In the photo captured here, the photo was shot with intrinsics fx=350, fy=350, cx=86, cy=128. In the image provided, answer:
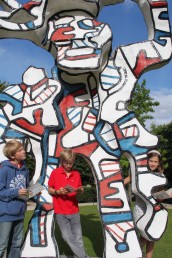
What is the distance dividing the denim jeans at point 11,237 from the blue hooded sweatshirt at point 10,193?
0.08 m

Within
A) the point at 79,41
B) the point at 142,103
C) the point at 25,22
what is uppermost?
the point at 25,22

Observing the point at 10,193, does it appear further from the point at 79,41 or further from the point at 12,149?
the point at 79,41

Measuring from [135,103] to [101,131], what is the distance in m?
9.42

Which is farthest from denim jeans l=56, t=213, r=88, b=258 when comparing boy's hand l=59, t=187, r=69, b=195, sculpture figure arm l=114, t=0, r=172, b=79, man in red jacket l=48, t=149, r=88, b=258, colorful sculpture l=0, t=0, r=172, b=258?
sculpture figure arm l=114, t=0, r=172, b=79

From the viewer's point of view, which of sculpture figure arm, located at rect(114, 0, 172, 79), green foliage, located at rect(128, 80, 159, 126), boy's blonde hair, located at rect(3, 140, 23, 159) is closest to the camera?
boy's blonde hair, located at rect(3, 140, 23, 159)

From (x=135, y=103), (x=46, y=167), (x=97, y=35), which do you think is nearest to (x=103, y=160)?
(x=46, y=167)

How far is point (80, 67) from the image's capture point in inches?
180

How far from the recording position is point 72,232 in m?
3.92

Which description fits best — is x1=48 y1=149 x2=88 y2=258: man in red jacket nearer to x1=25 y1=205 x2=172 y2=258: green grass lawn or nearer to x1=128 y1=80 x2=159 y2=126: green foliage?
x1=25 y1=205 x2=172 y2=258: green grass lawn

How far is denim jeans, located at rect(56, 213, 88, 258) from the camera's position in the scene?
3807mm

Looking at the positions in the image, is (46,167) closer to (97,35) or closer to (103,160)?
(103,160)

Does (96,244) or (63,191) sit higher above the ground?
(63,191)

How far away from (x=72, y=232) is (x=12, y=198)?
86 centimetres

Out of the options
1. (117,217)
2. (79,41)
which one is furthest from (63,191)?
(79,41)
